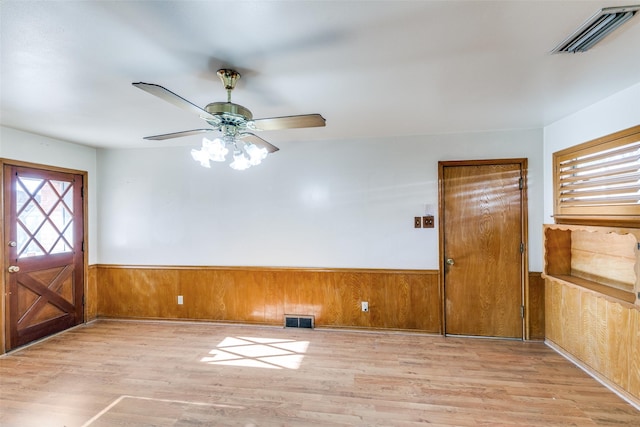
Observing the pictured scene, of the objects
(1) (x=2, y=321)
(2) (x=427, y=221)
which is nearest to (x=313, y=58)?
(2) (x=427, y=221)

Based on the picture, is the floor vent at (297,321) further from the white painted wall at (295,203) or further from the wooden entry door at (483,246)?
the wooden entry door at (483,246)

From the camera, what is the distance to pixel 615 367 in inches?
95.7

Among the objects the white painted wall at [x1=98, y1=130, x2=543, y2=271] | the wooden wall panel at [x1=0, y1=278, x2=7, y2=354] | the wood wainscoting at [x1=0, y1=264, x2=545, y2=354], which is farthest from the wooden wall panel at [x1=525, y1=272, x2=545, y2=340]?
the wooden wall panel at [x1=0, y1=278, x2=7, y2=354]

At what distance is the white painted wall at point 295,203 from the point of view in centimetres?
357

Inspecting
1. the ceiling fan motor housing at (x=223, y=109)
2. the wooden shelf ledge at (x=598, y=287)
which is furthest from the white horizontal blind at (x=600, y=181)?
the ceiling fan motor housing at (x=223, y=109)

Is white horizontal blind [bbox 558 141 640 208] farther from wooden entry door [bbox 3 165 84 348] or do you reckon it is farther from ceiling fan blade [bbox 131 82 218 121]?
wooden entry door [bbox 3 165 84 348]

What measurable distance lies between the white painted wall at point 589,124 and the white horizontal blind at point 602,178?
0.17 meters

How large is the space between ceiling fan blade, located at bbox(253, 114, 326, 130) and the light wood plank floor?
77.9 inches

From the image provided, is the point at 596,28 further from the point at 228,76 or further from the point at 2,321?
the point at 2,321

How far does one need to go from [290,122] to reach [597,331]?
3129 mm

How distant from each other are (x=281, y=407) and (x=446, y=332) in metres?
2.18

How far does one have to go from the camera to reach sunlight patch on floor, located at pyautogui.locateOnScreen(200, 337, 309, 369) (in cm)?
291

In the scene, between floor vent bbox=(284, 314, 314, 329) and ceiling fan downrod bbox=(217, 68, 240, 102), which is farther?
floor vent bbox=(284, 314, 314, 329)

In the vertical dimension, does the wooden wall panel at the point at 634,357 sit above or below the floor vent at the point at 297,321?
above
